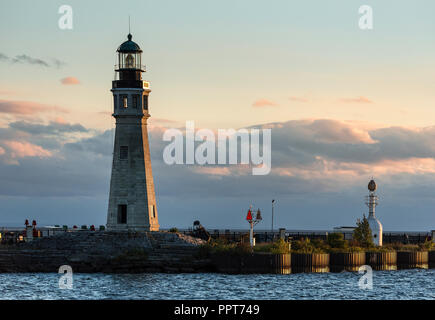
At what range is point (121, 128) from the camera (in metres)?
76.9

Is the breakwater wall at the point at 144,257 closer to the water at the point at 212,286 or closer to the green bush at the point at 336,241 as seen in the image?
the water at the point at 212,286

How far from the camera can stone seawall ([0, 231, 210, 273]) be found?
72.8 m

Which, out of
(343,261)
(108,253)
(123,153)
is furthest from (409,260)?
(123,153)

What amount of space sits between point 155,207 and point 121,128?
7915 mm

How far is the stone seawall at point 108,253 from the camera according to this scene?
72750mm

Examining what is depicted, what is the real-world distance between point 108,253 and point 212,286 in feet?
44.2

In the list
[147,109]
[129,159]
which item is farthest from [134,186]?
[147,109]

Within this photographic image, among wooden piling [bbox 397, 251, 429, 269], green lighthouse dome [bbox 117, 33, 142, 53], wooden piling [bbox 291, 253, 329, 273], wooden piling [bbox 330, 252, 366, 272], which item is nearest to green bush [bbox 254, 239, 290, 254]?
wooden piling [bbox 291, 253, 329, 273]

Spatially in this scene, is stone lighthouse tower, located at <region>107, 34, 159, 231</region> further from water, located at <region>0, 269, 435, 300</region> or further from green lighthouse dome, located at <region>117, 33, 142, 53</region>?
water, located at <region>0, 269, 435, 300</region>

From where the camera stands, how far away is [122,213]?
76188 mm

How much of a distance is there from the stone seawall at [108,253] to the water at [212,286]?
134 cm

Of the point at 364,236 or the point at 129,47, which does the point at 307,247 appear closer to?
the point at 364,236
